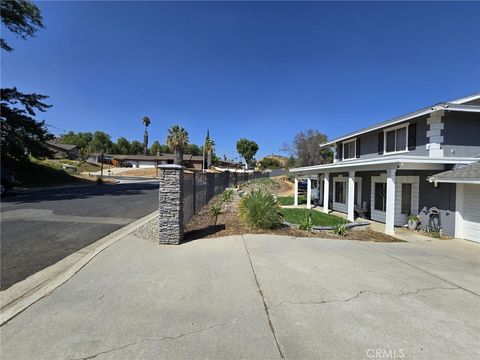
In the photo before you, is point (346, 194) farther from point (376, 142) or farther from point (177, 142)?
point (177, 142)

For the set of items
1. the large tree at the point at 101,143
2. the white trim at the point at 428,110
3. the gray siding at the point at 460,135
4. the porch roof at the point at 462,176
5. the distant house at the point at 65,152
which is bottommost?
the porch roof at the point at 462,176

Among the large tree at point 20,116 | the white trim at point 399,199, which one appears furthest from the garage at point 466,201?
the large tree at point 20,116

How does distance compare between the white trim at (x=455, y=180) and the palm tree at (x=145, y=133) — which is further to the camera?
the palm tree at (x=145, y=133)

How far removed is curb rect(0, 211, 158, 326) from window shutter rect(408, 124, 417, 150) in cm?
1267

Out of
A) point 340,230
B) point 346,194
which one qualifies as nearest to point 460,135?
point 340,230

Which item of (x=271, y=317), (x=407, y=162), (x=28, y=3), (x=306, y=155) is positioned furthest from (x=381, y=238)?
(x=306, y=155)

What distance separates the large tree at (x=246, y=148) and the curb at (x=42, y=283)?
76.3 metres

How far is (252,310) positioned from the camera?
3.63 m

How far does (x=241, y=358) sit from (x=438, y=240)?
31.9 ft

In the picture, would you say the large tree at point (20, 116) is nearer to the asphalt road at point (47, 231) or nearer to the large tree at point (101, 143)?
the asphalt road at point (47, 231)

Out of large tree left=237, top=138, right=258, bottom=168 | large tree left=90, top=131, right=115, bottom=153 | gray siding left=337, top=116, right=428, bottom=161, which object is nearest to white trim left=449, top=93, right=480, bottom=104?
gray siding left=337, top=116, right=428, bottom=161

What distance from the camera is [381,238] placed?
9242 mm

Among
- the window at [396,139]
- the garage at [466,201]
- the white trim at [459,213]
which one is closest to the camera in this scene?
the garage at [466,201]

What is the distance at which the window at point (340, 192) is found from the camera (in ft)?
59.6
